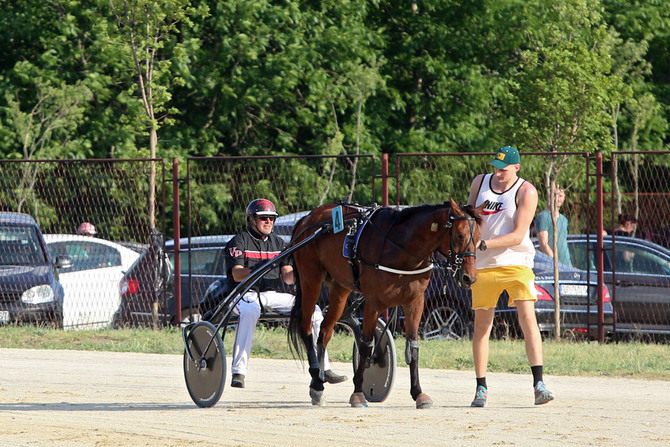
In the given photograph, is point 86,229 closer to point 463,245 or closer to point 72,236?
point 72,236

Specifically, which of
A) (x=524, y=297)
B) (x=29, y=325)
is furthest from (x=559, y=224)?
(x=29, y=325)

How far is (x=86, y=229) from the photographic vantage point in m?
16.4

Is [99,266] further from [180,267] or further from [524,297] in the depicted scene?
[524,297]

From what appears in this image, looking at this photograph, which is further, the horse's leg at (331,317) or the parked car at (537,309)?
the parked car at (537,309)

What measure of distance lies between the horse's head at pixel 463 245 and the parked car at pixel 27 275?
27.8 ft

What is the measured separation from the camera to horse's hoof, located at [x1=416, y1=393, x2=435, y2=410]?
8953mm

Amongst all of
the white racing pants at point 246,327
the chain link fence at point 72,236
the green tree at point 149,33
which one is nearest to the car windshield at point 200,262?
the chain link fence at point 72,236

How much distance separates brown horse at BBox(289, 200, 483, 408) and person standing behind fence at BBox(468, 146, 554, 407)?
42 cm

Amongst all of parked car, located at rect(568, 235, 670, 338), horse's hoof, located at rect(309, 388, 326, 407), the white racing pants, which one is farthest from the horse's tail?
parked car, located at rect(568, 235, 670, 338)

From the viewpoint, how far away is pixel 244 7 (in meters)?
A: 24.2

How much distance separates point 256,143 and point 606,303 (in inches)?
518

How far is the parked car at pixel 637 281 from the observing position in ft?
46.7

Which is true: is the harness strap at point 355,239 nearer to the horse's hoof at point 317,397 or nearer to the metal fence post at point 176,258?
the horse's hoof at point 317,397

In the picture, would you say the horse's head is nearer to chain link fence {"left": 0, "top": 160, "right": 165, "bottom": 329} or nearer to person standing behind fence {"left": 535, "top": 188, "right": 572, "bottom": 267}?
person standing behind fence {"left": 535, "top": 188, "right": 572, "bottom": 267}
